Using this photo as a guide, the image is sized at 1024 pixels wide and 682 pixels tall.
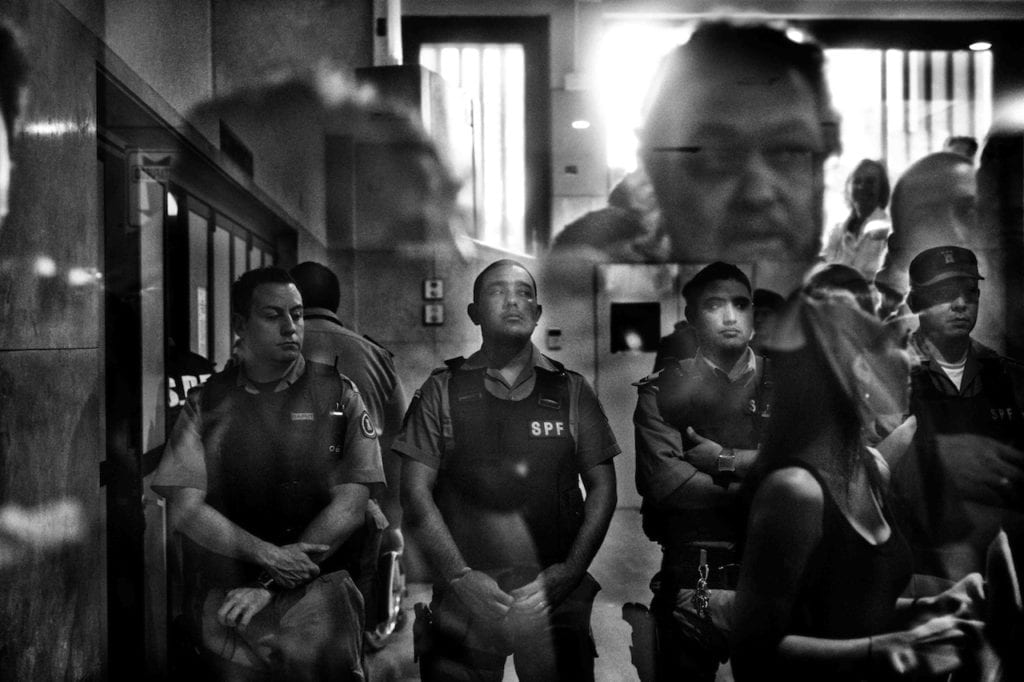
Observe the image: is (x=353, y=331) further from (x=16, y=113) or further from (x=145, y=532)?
(x=16, y=113)

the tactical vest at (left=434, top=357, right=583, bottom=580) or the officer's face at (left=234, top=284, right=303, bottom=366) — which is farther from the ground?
the officer's face at (left=234, top=284, right=303, bottom=366)

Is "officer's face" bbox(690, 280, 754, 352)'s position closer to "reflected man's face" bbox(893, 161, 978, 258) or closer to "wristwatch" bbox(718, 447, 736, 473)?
"wristwatch" bbox(718, 447, 736, 473)

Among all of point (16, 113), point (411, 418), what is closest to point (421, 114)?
point (411, 418)

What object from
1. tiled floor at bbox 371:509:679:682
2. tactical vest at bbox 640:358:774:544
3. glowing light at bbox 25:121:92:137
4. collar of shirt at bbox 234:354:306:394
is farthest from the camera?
tiled floor at bbox 371:509:679:682

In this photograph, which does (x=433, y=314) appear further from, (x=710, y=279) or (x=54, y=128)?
(x=54, y=128)

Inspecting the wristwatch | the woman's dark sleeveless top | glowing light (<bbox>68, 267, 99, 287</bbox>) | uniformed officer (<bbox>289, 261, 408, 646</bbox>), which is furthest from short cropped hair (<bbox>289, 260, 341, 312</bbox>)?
the woman's dark sleeveless top

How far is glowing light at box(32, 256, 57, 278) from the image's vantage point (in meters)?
2.18

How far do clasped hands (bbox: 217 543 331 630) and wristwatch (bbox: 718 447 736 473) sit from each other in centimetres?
123

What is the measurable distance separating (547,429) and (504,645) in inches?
25.0

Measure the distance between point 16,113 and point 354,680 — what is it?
1.82m

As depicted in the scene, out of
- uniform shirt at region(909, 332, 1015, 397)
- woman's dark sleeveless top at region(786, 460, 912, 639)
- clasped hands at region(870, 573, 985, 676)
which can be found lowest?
clasped hands at region(870, 573, 985, 676)

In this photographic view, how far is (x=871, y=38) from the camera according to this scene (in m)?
3.21

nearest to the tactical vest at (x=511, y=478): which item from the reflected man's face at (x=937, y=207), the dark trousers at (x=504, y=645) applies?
the dark trousers at (x=504, y=645)

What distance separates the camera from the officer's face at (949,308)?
2.93m
